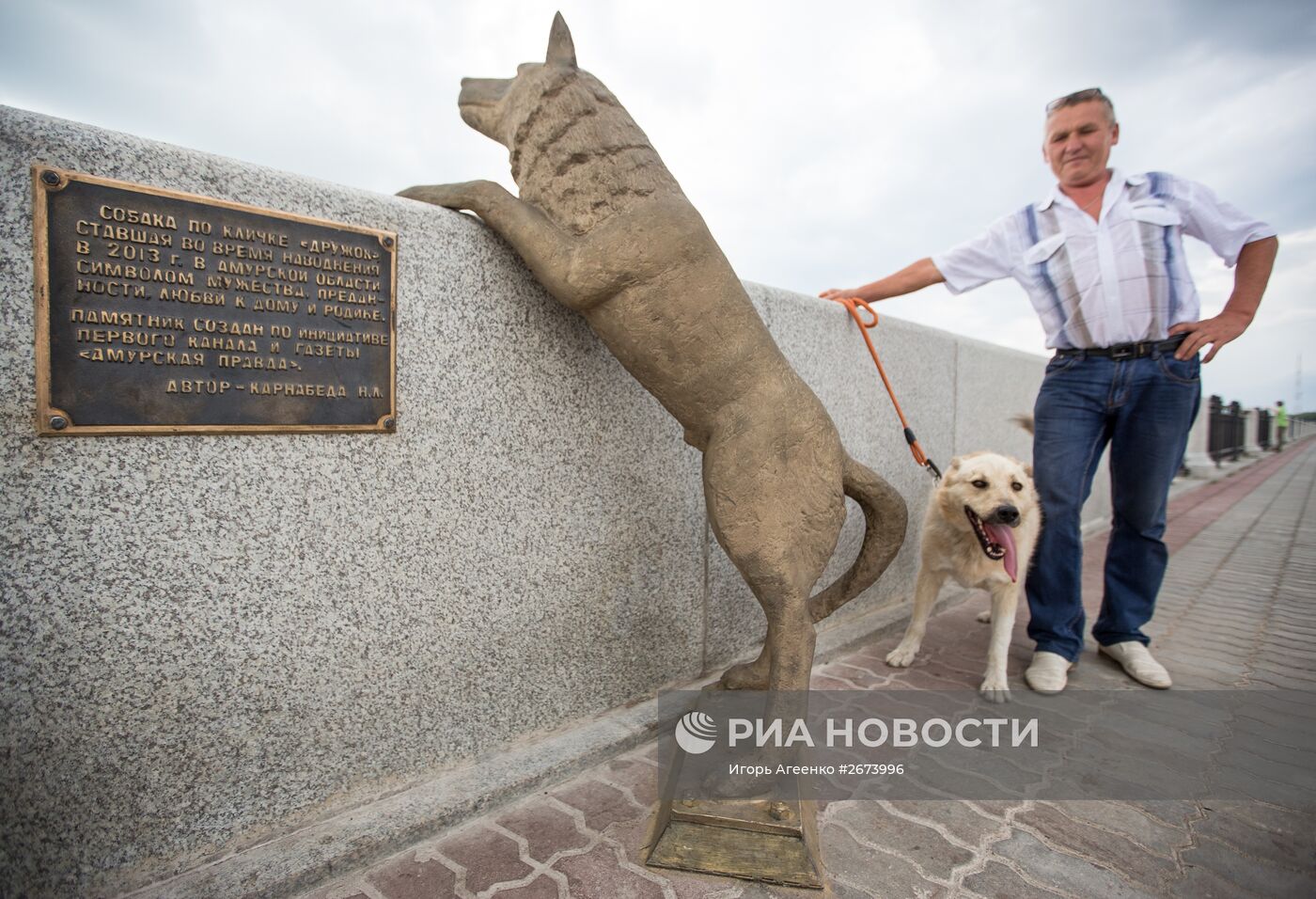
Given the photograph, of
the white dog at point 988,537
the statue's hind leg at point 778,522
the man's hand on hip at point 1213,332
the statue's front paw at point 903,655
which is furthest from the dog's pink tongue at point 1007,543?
the statue's hind leg at point 778,522

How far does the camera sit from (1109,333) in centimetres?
307

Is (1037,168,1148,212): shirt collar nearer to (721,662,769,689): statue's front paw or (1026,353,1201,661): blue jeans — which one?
(1026,353,1201,661): blue jeans

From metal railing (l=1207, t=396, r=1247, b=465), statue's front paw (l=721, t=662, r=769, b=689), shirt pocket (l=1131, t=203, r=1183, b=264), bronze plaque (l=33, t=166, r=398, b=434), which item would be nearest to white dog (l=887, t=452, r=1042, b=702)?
shirt pocket (l=1131, t=203, r=1183, b=264)

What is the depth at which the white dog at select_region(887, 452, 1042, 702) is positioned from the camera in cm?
295

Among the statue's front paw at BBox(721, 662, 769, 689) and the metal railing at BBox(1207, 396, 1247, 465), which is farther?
the metal railing at BBox(1207, 396, 1247, 465)

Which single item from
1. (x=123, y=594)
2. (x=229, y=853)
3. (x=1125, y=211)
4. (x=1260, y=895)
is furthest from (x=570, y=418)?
(x=1125, y=211)

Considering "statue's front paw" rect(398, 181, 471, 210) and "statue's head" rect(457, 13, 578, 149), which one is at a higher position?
"statue's head" rect(457, 13, 578, 149)

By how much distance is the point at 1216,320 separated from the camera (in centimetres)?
293

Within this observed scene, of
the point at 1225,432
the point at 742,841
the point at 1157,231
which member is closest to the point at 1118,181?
the point at 1157,231

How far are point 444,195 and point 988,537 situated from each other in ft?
9.09

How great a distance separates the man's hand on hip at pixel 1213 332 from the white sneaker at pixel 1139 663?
1532 millimetres

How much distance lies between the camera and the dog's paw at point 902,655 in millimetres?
3387

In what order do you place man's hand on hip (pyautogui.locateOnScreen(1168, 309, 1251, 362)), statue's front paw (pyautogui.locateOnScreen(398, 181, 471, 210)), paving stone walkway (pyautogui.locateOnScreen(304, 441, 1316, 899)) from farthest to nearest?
man's hand on hip (pyautogui.locateOnScreen(1168, 309, 1251, 362)) < statue's front paw (pyautogui.locateOnScreen(398, 181, 471, 210)) < paving stone walkway (pyautogui.locateOnScreen(304, 441, 1316, 899))

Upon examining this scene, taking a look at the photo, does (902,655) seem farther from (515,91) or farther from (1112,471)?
(515,91)
